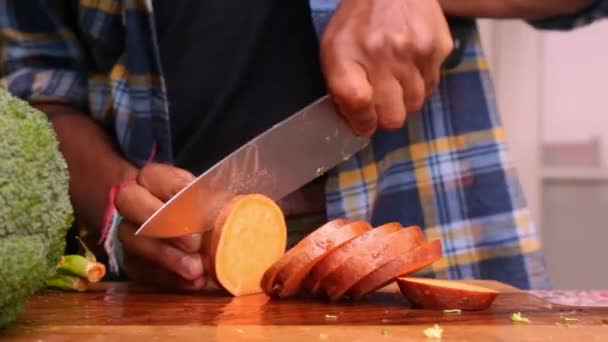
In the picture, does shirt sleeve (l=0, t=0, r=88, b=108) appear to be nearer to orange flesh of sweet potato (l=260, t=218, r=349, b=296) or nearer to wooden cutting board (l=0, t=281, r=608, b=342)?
wooden cutting board (l=0, t=281, r=608, b=342)

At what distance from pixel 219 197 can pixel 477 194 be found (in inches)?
18.7

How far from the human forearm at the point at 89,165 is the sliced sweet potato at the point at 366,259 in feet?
1.54

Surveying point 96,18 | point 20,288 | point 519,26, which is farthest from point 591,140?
point 20,288

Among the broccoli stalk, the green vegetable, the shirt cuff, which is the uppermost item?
the shirt cuff

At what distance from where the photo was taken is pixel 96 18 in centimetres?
148

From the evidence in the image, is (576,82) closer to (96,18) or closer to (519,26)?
(519,26)

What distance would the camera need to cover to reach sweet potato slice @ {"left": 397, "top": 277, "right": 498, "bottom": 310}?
102 centimetres

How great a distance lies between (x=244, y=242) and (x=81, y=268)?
0.67 feet

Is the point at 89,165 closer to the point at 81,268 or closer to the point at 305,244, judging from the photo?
the point at 81,268

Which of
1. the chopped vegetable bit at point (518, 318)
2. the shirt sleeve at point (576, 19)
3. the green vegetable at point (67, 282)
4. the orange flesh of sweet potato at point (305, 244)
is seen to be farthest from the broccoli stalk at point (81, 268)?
the shirt sleeve at point (576, 19)

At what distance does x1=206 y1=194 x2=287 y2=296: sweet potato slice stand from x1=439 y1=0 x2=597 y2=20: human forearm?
0.44 metres

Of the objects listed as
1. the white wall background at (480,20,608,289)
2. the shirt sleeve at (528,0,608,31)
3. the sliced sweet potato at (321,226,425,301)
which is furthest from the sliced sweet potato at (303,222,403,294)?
the white wall background at (480,20,608,289)

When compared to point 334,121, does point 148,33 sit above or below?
above

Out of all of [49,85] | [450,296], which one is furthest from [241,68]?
[450,296]
